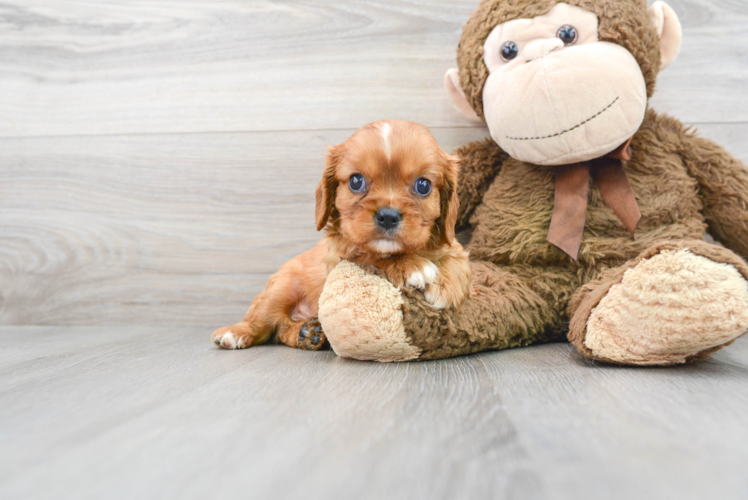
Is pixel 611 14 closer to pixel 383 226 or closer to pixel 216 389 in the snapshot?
pixel 383 226

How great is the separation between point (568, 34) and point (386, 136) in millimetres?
612

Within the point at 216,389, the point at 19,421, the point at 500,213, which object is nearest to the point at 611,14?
the point at 500,213

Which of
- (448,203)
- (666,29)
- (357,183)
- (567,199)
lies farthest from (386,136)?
(666,29)

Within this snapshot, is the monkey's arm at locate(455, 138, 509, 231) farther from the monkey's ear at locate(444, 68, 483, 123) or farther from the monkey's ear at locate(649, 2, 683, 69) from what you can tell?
the monkey's ear at locate(649, 2, 683, 69)

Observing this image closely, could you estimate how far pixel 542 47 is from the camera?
1.31 meters

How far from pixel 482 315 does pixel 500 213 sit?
0.40 meters

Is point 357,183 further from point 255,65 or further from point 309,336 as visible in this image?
point 255,65

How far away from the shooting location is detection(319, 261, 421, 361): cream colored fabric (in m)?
1.12

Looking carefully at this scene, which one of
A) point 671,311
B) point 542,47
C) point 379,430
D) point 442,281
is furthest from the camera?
point 542,47

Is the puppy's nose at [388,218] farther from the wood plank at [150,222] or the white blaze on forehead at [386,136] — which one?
the wood plank at [150,222]

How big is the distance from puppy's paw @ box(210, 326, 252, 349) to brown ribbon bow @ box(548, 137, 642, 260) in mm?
935

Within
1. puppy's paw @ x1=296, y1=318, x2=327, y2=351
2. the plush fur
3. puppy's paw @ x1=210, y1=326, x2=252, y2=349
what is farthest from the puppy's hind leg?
the plush fur

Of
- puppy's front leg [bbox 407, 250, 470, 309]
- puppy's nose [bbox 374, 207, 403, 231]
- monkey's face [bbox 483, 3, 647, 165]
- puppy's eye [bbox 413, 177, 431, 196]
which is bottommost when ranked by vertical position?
puppy's front leg [bbox 407, 250, 470, 309]

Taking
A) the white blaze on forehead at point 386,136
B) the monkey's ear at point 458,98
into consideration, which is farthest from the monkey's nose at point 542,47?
the white blaze on forehead at point 386,136
